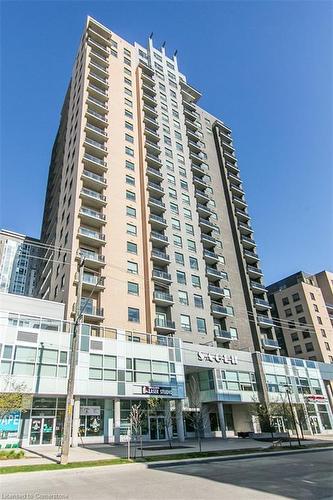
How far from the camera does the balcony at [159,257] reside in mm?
46112

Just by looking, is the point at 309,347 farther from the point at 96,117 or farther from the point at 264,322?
the point at 96,117

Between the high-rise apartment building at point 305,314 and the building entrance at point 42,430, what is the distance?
2363 inches

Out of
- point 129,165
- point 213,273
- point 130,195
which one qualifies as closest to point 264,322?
point 213,273

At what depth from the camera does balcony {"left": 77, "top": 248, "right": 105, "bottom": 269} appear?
128ft

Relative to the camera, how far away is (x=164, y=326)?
42250 millimetres

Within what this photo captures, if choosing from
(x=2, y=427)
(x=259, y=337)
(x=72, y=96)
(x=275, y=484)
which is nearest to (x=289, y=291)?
(x=259, y=337)

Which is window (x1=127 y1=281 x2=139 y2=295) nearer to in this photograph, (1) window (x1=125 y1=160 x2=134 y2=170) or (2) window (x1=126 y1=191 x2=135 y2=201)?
(2) window (x1=126 y1=191 x2=135 y2=201)

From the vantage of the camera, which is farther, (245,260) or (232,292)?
(245,260)

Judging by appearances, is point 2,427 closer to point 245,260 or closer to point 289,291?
point 245,260

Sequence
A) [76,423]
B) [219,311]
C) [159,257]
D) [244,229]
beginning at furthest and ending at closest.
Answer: [244,229]
[219,311]
[159,257]
[76,423]

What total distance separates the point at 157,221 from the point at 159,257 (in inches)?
229

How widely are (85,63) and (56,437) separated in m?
53.3

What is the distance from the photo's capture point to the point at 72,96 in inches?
2410

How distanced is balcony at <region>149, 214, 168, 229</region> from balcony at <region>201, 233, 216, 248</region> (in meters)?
7.84
